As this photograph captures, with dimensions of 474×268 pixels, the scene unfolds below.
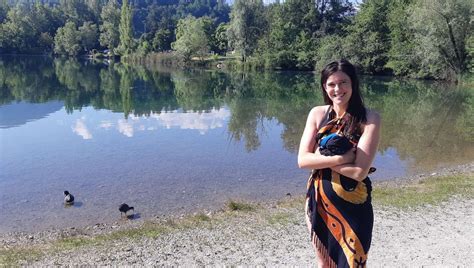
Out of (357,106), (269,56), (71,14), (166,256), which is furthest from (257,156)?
(71,14)

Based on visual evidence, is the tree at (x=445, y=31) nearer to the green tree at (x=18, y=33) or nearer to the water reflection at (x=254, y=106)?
the water reflection at (x=254, y=106)

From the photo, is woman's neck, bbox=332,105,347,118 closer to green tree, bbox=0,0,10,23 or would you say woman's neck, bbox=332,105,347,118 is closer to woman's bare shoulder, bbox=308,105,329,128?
woman's bare shoulder, bbox=308,105,329,128

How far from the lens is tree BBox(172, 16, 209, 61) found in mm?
79938

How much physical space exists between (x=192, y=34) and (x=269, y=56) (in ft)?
59.8

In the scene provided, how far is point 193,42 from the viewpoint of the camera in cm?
7994

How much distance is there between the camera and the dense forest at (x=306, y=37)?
48.0 m

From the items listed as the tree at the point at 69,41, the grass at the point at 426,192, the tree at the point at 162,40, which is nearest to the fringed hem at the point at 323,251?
the grass at the point at 426,192

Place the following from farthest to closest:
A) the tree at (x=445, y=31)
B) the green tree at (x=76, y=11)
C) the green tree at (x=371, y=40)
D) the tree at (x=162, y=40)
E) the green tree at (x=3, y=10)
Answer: the green tree at (x=76, y=11), the green tree at (x=3, y=10), the tree at (x=162, y=40), the green tree at (x=371, y=40), the tree at (x=445, y=31)

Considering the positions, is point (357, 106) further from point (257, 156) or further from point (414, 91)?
point (414, 91)

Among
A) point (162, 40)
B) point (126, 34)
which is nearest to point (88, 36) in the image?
point (126, 34)

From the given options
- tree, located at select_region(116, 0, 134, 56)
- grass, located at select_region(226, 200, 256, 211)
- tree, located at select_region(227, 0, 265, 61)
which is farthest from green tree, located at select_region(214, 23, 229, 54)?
grass, located at select_region(226, 200, 256, 211)

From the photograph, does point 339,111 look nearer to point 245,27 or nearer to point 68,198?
point 68,198

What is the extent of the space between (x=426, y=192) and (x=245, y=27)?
6652cm

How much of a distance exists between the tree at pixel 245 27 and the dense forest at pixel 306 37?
0.56 ft
